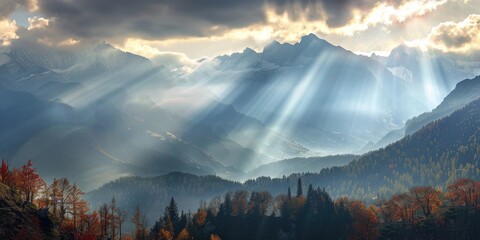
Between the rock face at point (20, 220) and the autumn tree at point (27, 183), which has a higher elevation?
the autumn tree at point (27, 183)

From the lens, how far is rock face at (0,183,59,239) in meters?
155

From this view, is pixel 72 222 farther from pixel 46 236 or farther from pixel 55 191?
pixel 46 236

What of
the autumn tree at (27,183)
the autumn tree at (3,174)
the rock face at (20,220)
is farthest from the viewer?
the autumn tree at (3,174)

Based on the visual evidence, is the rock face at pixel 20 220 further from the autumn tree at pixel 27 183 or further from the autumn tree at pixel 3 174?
the autumn tree at pixel 3 174

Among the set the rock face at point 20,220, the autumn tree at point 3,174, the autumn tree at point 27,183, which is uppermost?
the autumn tree at point 3,174

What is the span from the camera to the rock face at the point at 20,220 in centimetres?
15538

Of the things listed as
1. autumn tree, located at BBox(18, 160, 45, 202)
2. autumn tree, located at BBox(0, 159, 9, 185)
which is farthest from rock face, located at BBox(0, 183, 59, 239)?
autumn tree, located at BBox(0, 159, 9, 185)

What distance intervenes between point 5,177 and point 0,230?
38779 millimetres

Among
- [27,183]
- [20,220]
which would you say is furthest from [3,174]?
[20,220]

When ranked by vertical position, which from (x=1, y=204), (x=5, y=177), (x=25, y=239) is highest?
(x=5, y=177)

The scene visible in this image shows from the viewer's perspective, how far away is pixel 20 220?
16238 centimetres

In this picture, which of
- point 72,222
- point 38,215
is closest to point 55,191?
point 72,222

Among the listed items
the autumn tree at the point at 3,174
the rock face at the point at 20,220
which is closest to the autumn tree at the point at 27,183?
the autumn tree at the point at 3,174

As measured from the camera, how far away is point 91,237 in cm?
16812
